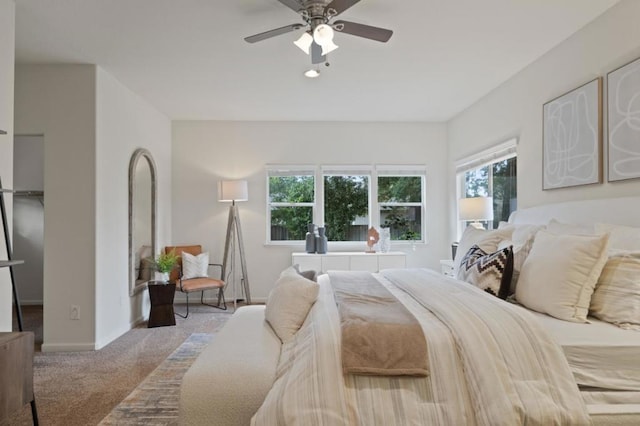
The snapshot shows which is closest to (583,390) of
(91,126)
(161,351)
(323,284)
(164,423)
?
(323,284)

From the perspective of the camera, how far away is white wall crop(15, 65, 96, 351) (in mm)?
3604

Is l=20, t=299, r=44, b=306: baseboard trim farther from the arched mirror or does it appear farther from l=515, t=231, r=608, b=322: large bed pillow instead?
l=515, t=231, r=608, b=322: large bed pillow

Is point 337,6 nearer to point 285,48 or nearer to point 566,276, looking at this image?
point 285,48

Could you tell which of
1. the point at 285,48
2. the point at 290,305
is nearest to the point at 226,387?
the point at 290,305

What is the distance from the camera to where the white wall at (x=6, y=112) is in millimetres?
2451

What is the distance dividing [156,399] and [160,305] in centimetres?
195

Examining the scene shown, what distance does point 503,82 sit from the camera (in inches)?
161

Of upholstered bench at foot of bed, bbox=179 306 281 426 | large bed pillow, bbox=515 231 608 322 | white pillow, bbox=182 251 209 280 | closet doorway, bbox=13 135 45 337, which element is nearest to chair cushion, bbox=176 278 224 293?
white pillow, bbox=182 251 209 280

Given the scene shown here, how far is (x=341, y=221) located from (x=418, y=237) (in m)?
1.21

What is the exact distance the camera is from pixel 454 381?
1654 mm

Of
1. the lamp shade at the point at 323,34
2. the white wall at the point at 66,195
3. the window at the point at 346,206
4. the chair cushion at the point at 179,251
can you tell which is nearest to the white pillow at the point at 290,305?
the lamp shade at the point at 323,34

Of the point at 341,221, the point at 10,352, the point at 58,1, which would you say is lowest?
the point at 10,352

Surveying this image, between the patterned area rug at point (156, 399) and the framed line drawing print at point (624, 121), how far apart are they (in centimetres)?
327

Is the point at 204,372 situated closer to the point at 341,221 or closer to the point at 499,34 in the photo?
the point at 499,34
